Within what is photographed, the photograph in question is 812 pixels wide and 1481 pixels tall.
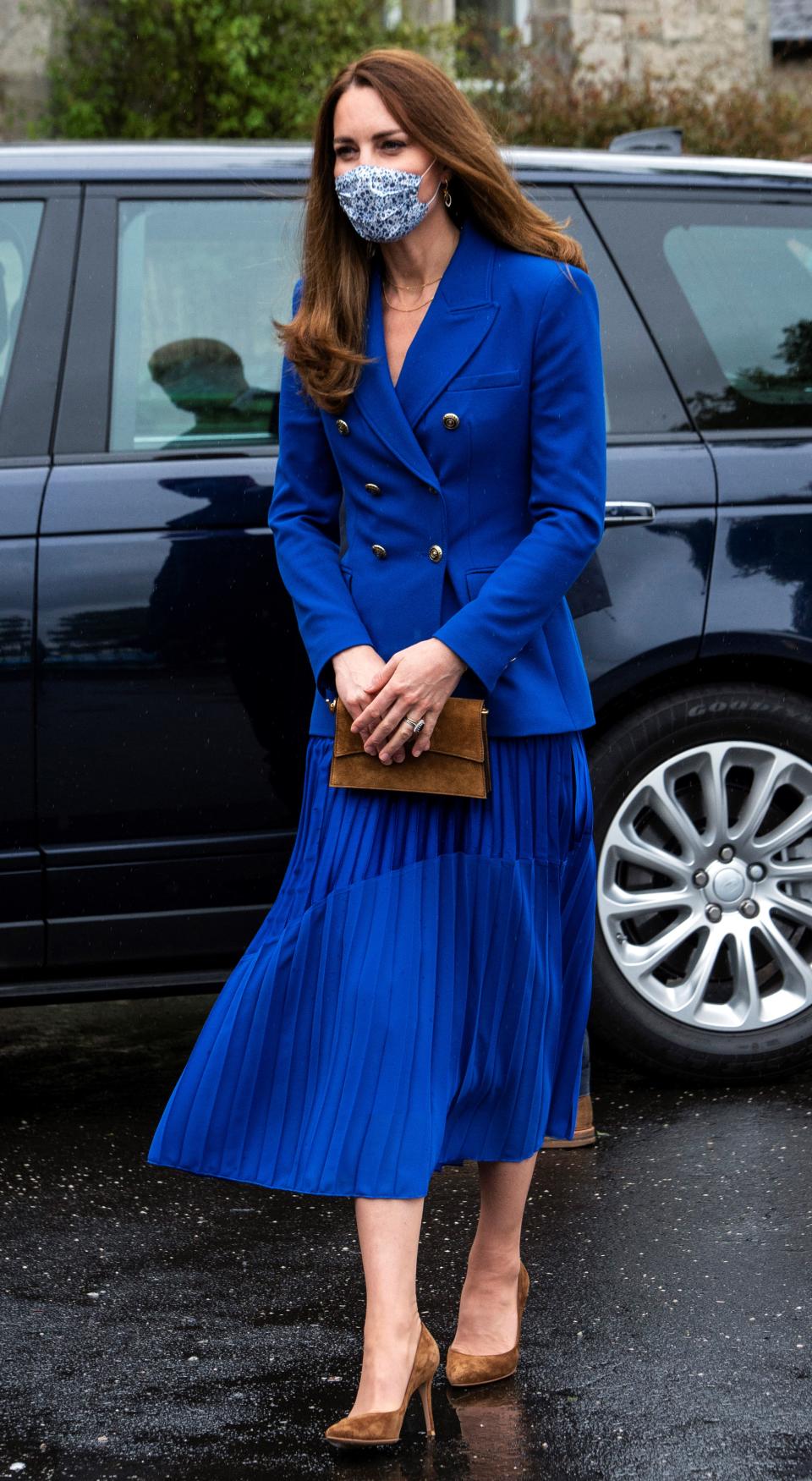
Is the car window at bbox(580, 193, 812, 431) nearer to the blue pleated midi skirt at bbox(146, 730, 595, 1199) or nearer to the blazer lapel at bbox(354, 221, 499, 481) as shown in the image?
the blazer lapel at bbox(354, 221, 499, 481)

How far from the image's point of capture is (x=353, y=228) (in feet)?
8.74

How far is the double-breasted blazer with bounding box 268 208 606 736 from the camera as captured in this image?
2.56 meters

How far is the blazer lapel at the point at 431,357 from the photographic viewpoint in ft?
8.45

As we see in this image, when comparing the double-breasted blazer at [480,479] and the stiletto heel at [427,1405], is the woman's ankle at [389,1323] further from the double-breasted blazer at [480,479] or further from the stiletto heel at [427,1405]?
the double-breasted blazer at [480,479]

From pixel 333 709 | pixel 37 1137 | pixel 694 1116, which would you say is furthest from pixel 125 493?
pixel 694 1116

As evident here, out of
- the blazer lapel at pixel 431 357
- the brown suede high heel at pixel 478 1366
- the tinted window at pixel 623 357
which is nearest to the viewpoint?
the blazer lapel at pixel 431 357

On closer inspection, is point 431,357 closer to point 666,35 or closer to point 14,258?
point 14,258

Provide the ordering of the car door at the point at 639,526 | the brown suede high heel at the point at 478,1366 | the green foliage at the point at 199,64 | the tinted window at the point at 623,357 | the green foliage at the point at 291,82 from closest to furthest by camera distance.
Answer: the brown suede high heel at the point at 478,1366 < the car door at the point at 639,526 < the tinted window at the point at 623,357 < the green foliage at the point at 199,64 < the green foliage at the point at 291,82

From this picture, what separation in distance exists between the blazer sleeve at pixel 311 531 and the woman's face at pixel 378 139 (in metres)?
0.26

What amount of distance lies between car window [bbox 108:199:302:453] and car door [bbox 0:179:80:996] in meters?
0.13

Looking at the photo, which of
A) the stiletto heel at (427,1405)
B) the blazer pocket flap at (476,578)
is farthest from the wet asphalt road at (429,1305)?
the blazer pocket flap at (476,578)

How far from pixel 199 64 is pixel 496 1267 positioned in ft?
33.3

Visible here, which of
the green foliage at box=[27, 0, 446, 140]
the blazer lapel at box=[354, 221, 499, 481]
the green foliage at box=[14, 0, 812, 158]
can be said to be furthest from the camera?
the green foliage at box=[14, 0, 812, 158]

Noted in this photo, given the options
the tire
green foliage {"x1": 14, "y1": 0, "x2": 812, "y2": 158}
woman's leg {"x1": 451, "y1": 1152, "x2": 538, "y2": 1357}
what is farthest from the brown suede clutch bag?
green foliage {"x1": 14, "y1": 0, "x2": 812, "y2": 158}
